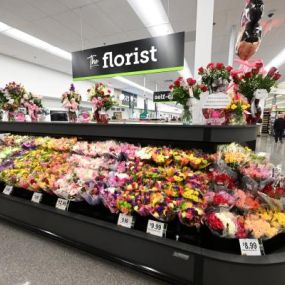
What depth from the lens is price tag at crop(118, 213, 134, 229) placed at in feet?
5.20

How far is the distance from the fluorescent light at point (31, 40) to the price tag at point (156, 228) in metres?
6.68

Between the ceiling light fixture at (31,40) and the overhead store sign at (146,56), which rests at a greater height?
the ceiling light fixture at (31,40)

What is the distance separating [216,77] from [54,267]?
6.78 feet

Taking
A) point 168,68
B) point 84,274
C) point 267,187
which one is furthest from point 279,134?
point 84,274

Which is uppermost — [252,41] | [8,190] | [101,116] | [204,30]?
[204,30]

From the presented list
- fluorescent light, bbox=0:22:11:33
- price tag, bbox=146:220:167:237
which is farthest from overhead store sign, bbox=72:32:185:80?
fluorescent light, bbox=0:22:11:33

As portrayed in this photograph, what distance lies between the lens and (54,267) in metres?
1.69

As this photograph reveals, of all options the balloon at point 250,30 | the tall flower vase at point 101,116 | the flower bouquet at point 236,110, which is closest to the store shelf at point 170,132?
the flower bouquet at point 236,110

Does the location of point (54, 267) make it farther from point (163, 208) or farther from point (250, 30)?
point (250, 30)

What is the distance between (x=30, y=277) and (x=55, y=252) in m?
0.29

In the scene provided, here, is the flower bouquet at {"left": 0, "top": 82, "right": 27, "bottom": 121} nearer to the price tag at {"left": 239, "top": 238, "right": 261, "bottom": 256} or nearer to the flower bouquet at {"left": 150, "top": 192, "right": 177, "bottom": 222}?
the flower bouquet at {"left": 150, "top": 192, "right": 177, "bottom": 222}

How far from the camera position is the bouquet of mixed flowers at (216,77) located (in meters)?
1.69

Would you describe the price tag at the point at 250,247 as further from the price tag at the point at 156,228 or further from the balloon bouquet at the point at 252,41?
the balloon bouquet at the point at 252,41

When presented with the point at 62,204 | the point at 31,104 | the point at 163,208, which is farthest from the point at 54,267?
the point at 31,104
